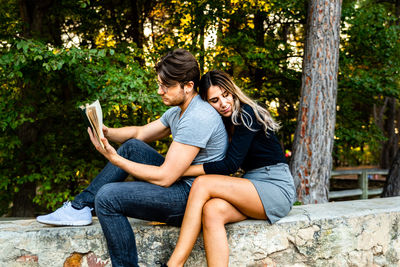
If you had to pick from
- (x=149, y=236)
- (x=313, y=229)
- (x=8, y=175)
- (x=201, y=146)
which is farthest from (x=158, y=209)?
(x=8, y=175)

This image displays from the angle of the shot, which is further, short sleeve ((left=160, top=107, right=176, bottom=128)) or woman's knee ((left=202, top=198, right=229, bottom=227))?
short sleeve ((left=160, top=107, right=176, bottom=128))

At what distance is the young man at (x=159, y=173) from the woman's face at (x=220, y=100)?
9 centimetres

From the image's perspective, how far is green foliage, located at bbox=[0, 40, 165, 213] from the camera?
4.72m

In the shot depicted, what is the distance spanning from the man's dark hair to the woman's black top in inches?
17.4

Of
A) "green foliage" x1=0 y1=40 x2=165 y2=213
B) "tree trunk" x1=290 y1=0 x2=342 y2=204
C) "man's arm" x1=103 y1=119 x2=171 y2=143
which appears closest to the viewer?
"man's arm" x1=103 y1=119 x2=171 y2=143

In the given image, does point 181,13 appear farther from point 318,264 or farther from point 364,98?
point 318,264

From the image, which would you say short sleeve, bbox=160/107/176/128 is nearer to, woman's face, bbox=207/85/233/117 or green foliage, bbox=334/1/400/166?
woman's face, bbox=207/85/233/117

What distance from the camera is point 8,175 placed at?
19.7 ft

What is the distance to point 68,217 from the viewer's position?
2.52 metres

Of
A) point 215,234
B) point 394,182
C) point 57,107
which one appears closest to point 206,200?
point 215,234

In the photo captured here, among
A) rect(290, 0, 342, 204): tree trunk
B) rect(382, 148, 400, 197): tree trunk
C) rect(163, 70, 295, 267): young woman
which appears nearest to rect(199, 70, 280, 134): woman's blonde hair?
rect(163, 70, 295, 267): young woman

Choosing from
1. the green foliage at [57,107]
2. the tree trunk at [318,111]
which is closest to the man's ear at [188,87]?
the green foliage at [57,107]

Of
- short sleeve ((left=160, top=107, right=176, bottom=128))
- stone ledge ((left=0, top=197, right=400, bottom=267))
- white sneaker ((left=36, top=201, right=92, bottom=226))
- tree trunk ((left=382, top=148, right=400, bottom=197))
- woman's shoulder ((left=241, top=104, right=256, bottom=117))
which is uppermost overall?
woman's shoulder ((left=241, top=104, right=256, bottom=117))

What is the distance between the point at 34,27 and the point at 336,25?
4.98m
